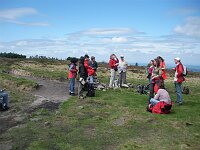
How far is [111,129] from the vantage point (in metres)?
15.1

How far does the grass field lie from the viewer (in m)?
12.9

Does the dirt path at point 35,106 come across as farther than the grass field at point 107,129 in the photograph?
Yes

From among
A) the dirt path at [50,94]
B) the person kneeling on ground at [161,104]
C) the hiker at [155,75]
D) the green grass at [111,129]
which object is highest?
the hiker at [155,75]

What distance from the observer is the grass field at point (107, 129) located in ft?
42.3

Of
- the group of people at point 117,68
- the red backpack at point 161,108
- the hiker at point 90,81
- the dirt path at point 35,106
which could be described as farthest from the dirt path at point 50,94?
the red backpack at point 161,108

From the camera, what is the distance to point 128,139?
1352 cm

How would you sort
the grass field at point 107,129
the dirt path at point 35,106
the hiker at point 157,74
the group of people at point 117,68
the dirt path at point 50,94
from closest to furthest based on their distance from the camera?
the grass field at point 107,129 → the dirt path at point 35,106 → the hiker at point 157,74 → the dirt path at point 50,94 → the group of people at point 117,68

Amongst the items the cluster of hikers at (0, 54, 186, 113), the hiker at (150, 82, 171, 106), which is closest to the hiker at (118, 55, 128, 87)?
the cluster of hikers at (0, 54, 186, 113)

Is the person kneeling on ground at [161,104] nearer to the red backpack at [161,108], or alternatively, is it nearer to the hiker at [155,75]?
the red backpack at [161,108]

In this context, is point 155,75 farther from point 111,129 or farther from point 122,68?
point 122,68

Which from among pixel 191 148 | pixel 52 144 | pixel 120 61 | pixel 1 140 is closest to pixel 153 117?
pixel 191 148

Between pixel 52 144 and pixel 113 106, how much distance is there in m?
7.78

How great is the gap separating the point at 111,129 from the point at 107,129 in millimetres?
189

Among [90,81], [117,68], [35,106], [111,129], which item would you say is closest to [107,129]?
[111,129]
